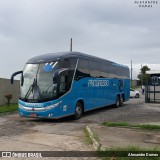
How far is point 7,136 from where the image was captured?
11.7 m

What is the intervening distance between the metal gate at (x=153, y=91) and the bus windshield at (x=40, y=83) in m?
15.1

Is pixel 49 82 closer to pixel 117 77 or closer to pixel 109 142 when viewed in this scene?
pixel 109 142

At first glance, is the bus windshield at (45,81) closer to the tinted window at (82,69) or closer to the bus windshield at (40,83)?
the bus windshield at (40,83)

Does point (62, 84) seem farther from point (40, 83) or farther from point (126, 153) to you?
point (126, 153)

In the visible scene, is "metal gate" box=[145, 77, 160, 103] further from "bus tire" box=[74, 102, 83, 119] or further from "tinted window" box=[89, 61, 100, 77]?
"bus tire" box=[74, 102, 83, 119]

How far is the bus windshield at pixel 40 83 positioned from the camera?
15.4 metres

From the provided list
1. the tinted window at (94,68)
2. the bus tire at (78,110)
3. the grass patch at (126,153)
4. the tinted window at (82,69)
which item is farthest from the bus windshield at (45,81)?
the grass patch at (126,153)

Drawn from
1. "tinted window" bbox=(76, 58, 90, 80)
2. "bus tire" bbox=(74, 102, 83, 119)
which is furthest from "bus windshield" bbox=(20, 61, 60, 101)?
"bus tire" bbox=(74, 102, 83, 119)

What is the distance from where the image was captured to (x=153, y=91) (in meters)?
28.8

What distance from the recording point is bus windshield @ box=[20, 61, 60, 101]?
50.6 ft

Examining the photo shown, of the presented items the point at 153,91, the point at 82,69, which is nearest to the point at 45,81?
the point at 82,69

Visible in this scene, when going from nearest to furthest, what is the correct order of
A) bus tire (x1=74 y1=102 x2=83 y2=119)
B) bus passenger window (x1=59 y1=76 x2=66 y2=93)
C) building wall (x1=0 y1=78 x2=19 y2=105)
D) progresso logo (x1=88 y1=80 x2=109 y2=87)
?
A: bus passenger window (x1=59 y1=76 x2=66 y2=93) → bus tire (x1=74 y1=102 x2=83 y2=119) → progresso logo (x1=88 y1=80 x2=109 y2=87) → building wall (x1=0 y1=78 x2=19 y2=105)

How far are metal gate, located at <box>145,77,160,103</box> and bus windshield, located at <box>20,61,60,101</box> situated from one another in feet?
49.4

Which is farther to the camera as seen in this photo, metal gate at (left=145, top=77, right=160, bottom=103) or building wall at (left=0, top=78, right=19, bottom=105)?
metal gate at (left=145, top=77, right=160, bottom=103)
